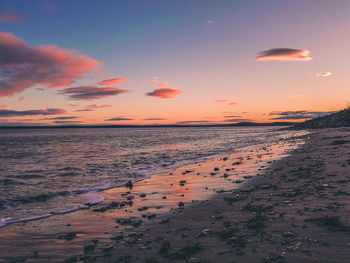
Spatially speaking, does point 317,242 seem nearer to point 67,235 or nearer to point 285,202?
point 285,202

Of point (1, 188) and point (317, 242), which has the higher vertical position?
point (317, 242)

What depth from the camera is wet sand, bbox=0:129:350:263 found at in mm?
5555

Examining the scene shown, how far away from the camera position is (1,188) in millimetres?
15523

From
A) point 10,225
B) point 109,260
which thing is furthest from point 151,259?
point 10,225

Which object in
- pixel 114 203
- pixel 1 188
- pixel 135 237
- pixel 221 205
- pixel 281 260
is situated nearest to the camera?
pixel 281 260

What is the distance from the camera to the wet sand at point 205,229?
5.55 m

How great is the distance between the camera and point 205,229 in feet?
23.4

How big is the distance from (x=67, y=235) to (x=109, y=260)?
238 cm

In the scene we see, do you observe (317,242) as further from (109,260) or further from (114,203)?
(114,203)

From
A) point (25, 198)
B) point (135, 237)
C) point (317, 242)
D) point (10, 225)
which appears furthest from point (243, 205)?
point (25, 198)

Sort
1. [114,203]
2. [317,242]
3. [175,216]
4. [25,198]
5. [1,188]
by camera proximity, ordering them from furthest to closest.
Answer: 1. [1,188]
2. [25,198]
3. [114,203]
4. [175,216]
5. [317,242]

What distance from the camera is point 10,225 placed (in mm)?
8867

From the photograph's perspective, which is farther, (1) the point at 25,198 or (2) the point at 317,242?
(1) the point at 25,198

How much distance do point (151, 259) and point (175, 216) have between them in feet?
10.1
